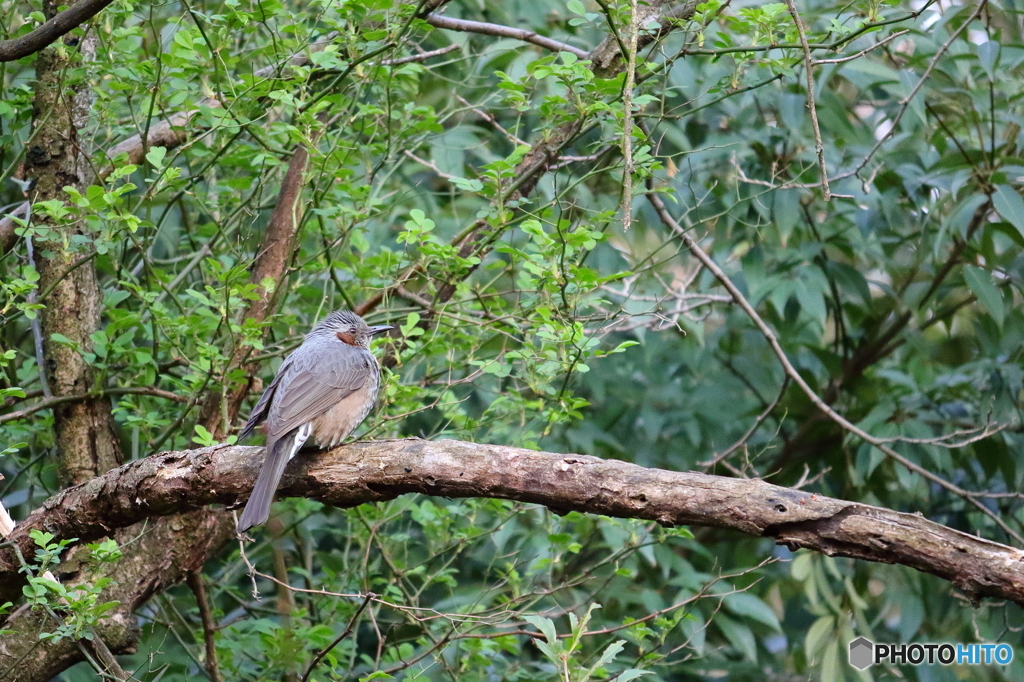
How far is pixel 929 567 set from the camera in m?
2.45

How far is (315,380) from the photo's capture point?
3900mm

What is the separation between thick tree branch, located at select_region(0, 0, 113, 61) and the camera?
317cm

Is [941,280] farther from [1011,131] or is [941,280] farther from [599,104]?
[599,104]

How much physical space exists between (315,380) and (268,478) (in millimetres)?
651

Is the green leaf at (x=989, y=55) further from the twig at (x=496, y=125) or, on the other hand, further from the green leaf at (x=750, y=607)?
the green leaf at (x=750, y=607)

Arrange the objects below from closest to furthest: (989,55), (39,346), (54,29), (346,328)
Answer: (54,29) < (39,346) < (346,328) < (989,55)

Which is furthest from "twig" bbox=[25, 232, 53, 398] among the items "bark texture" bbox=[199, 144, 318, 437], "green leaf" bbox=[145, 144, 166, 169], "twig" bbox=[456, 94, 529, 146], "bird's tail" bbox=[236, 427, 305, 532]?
"twig" bbox=[456, 94, 529, 146]

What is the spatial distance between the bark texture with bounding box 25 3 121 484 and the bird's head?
1016 millimetres

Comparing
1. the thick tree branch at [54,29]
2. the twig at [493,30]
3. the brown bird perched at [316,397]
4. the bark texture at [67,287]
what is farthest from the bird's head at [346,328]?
the thick tree branch at [54,29]

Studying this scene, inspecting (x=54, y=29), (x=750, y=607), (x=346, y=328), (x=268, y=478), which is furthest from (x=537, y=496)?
(x=750, y=607)

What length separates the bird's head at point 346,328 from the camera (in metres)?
4.35

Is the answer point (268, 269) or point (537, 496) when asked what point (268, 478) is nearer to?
point (537, 496)

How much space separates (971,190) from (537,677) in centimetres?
342

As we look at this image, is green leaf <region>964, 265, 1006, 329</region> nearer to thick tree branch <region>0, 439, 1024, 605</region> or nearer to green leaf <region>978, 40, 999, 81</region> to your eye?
green leaf <region>978, 40, 999, 81</region>
